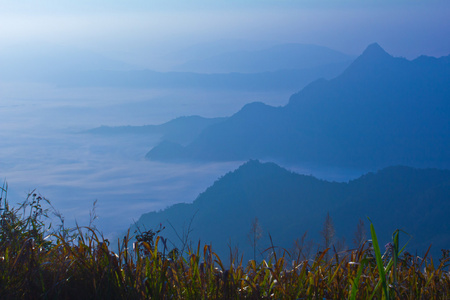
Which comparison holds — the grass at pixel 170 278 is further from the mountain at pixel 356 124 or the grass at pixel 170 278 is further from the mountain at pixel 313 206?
the mountain at pixel 356 124

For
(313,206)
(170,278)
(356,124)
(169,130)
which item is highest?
(169,130)

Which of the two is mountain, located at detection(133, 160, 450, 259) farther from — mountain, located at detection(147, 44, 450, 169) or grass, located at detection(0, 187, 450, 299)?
grass, located at detection(0, 187, 450, 299)

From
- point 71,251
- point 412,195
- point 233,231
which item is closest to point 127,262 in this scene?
point 71,251

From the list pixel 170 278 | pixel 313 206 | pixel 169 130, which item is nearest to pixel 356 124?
pixel 169 130

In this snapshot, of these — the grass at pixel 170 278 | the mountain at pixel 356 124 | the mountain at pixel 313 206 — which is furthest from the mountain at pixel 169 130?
the grass at pixel 170 278

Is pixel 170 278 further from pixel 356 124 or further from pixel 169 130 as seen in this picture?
pixel 169 130

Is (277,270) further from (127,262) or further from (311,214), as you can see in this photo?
(311,214)

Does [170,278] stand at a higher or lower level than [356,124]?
lower
